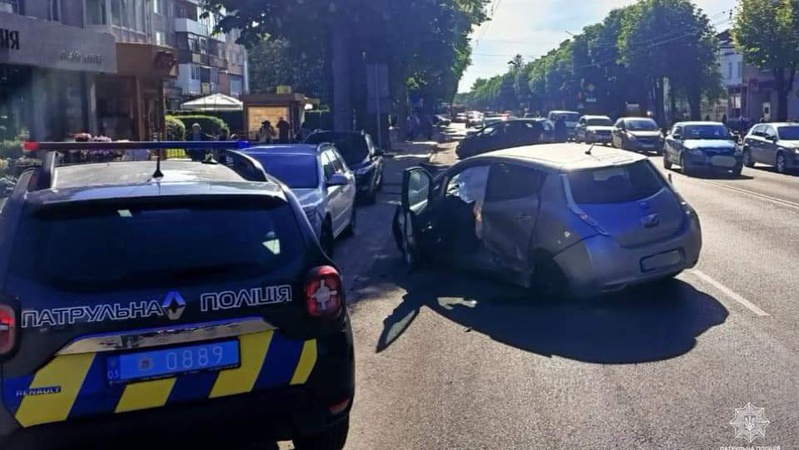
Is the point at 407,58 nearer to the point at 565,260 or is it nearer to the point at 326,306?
the point at 565,260

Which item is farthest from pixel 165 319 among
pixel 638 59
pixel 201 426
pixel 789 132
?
pixel 638 59

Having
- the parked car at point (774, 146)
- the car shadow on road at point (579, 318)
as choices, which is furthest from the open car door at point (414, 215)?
the parked car at point (774, 146)

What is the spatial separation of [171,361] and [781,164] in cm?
2700

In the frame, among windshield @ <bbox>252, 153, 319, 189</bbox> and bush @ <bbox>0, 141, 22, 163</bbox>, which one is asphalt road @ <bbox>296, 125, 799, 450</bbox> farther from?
bush @ <bbox>0, 141, 22, 163</bbox>

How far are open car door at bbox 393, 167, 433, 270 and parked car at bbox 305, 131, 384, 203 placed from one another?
26.5ft

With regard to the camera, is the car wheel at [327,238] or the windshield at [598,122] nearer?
the car wheel at [327,238]

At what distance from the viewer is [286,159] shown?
507 inches

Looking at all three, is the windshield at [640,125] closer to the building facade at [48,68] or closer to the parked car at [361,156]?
the parked car at [361,156]

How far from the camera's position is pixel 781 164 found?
28141 mm

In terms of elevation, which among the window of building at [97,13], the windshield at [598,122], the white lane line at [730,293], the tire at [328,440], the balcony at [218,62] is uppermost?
the balcony at [218,62]

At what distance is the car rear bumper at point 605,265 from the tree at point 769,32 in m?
35.3

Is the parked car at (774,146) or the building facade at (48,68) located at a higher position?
the building facade at (48,68)

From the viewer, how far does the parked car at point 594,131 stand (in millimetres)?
45812

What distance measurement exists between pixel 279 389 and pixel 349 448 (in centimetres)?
111
